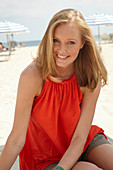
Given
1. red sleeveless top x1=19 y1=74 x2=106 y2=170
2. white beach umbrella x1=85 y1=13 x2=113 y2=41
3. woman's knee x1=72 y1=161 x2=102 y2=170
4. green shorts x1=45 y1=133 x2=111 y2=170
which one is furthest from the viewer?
white beach umbrella x1=85 y1=13 x2=113 y2=41

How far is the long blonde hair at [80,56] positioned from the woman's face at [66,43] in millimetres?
32

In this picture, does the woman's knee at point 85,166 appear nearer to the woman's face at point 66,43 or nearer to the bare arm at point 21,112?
the bare arm at point 21,112

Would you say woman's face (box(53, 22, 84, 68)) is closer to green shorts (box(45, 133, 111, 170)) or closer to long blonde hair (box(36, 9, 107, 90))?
long blonde hair (box(36, 9, 107, 90))

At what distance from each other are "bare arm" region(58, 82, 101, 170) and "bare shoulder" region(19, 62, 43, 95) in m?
0.38

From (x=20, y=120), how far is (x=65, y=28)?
26.4 inches

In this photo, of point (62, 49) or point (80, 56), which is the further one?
point (80, 56)

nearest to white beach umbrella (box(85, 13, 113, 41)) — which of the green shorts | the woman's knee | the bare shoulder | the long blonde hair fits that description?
the long blonde hair

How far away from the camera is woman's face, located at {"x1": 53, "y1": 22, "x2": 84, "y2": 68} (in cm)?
167

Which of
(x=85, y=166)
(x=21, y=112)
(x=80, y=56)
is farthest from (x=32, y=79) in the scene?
(x=85, y=166)

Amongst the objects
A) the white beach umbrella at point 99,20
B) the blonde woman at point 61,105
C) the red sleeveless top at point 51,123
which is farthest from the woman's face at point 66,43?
the white beach umbrella at point 99,20

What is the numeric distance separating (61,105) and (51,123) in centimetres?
15

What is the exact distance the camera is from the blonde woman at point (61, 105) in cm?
168

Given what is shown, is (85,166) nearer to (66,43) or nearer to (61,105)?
(61,105)

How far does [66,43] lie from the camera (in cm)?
172
